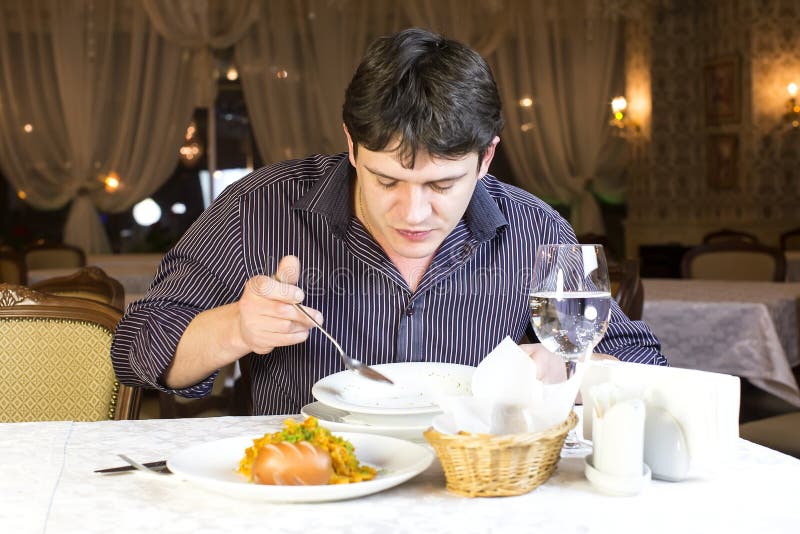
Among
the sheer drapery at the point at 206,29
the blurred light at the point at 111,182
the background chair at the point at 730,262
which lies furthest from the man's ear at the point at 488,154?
Answer: the blurred light at the point at 111,182

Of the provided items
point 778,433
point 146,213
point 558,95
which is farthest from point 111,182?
point 778,433

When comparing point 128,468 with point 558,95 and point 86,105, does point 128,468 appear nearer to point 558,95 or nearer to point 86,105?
point 86,105

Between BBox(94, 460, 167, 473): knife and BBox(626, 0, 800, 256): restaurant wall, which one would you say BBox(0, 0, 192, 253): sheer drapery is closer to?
BBox(626, 0, 800, 256): restaurant wall

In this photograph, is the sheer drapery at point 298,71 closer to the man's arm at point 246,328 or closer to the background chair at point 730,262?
the background chair at point 730,262

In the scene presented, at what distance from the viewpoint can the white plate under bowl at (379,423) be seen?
4.56 ft

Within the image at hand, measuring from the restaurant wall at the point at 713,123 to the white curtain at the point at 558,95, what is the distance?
0.42 m

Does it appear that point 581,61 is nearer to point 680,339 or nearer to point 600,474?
point 680,339

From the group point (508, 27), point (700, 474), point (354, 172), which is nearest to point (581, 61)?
point (508, 27)

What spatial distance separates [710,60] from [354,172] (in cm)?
826

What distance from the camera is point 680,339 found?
4.26 m

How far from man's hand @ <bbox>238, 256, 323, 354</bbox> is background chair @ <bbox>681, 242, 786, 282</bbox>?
15.1 ft

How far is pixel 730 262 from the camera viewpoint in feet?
18.9

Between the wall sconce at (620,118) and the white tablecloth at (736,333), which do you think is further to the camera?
the wall sconce at (620,118)

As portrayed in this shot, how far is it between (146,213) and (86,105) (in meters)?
1.09
